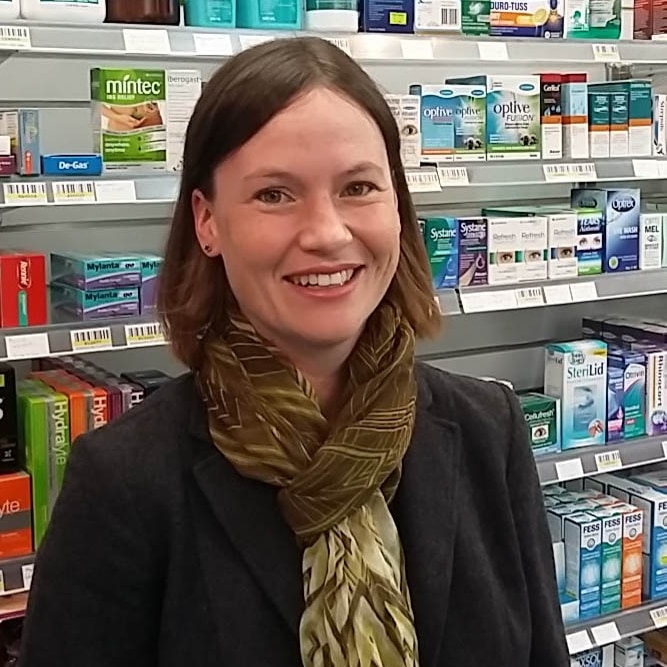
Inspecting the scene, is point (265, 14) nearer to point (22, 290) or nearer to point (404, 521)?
point (22, 290)

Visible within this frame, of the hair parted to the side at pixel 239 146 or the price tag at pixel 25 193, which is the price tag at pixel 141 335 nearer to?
the price tag at pixel 25 193

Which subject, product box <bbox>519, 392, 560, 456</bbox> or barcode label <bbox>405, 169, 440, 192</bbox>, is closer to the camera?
barcode label <bbox>405, 169, 440, 192</bbox>

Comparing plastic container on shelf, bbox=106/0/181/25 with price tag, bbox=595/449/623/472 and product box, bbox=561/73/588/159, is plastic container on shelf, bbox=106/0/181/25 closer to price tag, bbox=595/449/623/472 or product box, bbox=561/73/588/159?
product box, bbox=561/73/588/159

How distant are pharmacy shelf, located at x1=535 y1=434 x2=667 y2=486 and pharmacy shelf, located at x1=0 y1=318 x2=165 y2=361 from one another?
103cm

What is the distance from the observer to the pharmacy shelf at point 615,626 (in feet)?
9.38

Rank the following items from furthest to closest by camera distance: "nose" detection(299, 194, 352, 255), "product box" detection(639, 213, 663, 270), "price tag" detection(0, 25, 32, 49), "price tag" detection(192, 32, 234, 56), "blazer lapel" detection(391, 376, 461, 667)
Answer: "product box" detection(639, 213, 663, 270)
"price tag" detection(192, 32, 234, 56)
"price tag" detection(0, 25, 32, 49)
"blazer lapel" detection(391, 376, 461, 667)
"nose" detection(299, 194, 352, 255)

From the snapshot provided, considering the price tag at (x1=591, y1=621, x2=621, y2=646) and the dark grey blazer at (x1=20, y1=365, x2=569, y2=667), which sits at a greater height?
the dark grey blazer at (x1=20, y1=365, x2=569, y2=667)

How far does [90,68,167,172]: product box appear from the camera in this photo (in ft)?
7.44

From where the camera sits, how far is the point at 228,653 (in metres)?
1.23

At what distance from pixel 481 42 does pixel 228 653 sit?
1756 millimetres

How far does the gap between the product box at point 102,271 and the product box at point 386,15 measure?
71 centimetres

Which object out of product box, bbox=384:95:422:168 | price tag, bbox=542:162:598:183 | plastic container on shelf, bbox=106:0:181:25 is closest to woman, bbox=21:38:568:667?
plastic container on shelf, bbox=106:0:181:25

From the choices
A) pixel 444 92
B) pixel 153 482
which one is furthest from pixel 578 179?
pixel 153 482

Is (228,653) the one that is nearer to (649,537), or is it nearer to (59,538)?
(59,538)
